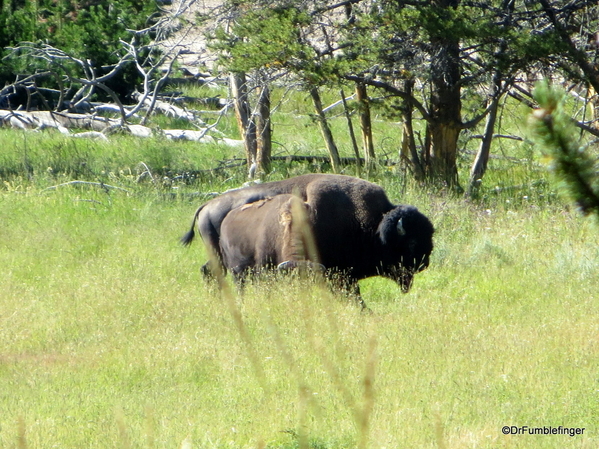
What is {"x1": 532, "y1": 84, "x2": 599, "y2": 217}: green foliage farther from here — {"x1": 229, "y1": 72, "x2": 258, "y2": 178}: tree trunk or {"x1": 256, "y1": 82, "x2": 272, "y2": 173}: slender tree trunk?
{"x1": 229, "y1": 72, "x2": 258, "y2": 178}: tree trunk

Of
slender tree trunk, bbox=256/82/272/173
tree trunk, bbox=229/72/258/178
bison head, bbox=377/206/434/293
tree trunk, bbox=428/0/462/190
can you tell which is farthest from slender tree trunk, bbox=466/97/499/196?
bison head, bbox=377/206/434/293

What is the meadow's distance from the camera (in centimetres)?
467

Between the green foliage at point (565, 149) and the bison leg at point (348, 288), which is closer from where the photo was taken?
the green foliage at point (565, 149)

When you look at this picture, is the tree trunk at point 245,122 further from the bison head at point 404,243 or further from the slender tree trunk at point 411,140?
the bison head at point 404,243

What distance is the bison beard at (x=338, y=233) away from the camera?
289 inches

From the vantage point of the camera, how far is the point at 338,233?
7.47 meters

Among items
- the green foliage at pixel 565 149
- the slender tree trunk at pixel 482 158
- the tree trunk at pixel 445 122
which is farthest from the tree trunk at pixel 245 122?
the green foliage at pixel 565 149

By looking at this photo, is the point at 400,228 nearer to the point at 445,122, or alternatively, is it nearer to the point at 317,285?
the point at 317,285

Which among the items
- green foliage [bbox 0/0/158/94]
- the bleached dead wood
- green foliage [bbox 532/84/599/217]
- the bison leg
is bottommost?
the bison leg

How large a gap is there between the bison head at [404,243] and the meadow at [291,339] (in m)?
0.34

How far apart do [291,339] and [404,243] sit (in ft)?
5.43

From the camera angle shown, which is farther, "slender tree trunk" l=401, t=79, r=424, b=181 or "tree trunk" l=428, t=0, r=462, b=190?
"slender tree trunk" l=401, t=79, r=424, b=181

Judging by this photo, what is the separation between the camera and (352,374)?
5641 mm

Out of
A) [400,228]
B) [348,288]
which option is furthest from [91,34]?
[400,228]
